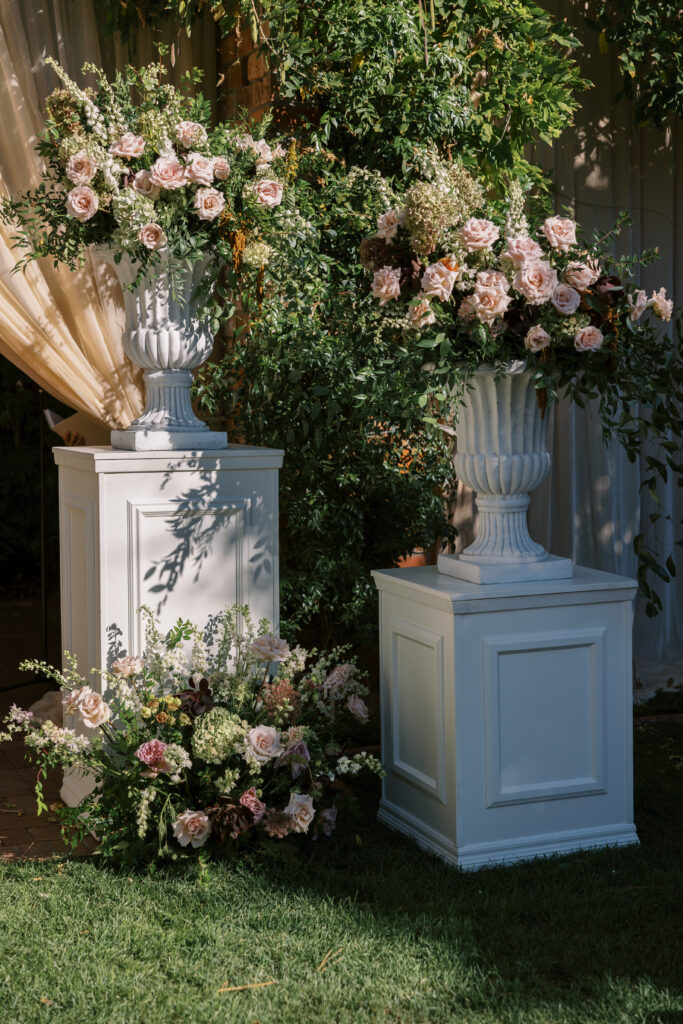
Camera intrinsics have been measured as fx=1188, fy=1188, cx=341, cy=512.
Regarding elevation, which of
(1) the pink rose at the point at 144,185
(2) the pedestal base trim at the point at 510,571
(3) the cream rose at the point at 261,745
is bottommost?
(3) the cream rose at the point at 261,745

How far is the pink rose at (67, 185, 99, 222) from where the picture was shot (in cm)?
329

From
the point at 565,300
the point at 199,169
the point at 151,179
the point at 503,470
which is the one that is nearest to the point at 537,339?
the point at 565,300

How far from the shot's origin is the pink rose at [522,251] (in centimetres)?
307

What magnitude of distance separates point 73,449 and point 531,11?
2.30m

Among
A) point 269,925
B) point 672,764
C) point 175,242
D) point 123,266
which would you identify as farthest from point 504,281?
point 672,764

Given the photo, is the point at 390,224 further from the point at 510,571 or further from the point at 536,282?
the point at 510,571

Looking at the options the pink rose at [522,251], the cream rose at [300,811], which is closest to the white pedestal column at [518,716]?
the cream rose at [300,811]

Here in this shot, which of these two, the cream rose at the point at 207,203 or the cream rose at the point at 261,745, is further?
the cream rose at the point at 207,203

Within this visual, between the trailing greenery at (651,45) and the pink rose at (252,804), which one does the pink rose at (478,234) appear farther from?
the trailing greenery at (651,45)

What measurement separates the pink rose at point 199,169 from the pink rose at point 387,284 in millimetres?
591

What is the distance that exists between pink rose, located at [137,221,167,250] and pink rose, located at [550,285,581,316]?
3.60 feet

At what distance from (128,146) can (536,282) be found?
1.20m

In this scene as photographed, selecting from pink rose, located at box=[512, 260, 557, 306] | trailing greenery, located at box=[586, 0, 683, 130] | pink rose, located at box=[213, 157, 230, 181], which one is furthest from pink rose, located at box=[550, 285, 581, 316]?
trailing greenery, located at box=[586, 0, 683, 130]

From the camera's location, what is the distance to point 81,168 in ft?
10.8
